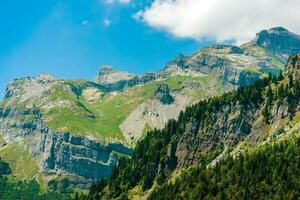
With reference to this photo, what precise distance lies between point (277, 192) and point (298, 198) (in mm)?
9941

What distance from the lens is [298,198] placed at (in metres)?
190

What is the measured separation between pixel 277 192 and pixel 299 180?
365 inches

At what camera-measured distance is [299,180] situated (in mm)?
199625

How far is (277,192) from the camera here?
198625mm

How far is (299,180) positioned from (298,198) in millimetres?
10942
